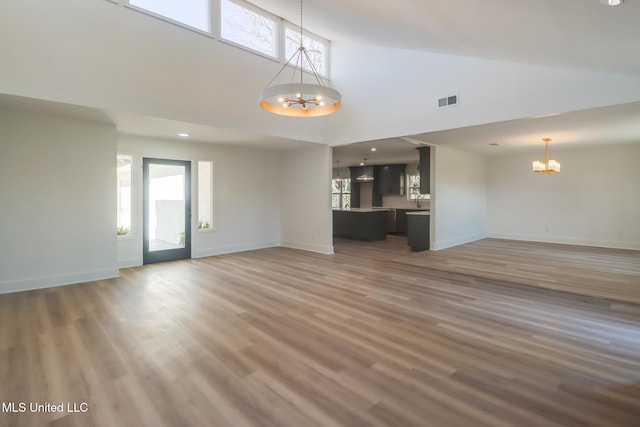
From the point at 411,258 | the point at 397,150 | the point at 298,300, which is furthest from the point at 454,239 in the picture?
the point at 298,300

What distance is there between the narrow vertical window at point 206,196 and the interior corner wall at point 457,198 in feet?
17.1

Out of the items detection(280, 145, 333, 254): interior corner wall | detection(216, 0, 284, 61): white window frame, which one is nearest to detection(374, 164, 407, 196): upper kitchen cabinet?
detection(280, 145, 333, 254): interior corner wall

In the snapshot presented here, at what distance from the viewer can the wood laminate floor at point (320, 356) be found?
190 centimetres

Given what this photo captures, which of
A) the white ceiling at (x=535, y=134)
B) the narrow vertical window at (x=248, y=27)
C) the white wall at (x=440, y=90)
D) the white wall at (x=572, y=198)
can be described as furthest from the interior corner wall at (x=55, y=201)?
the white wall at (x=572, y=198)

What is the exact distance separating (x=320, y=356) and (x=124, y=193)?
5.28m

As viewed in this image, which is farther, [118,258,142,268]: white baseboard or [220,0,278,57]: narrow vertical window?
[118,258,142,268]: white baseboard

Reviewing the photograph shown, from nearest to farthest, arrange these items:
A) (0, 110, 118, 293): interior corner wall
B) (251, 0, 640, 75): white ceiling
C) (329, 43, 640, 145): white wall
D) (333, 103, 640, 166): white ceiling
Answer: (251, 0, 640, 75): white ceiling, (329, 43, 640, 145): white wall, (0, 110, 118, 293): interior corner wall, (333, 103, 640, 166): white ceiling

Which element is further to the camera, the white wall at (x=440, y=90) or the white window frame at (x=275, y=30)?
the white window frame at (x=275, y=30)

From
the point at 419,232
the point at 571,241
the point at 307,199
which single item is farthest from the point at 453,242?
the point at 307,199

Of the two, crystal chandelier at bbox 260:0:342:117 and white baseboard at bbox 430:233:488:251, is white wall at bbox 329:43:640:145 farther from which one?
white baseboard at bbox 430:233:488:251

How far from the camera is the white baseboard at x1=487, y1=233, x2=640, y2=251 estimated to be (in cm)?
752

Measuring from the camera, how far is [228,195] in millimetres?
7379

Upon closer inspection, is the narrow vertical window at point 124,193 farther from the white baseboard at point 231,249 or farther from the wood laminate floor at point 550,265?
the wood laminate floor at point 550,265

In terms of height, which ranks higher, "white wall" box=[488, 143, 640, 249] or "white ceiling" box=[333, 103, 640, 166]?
"white ceiling" box=[333, 103, 640, 166]
